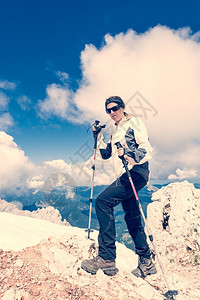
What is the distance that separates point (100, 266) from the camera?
15.7 ft

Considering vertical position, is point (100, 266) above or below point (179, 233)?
below

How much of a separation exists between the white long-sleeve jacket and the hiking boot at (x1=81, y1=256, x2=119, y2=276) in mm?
2399

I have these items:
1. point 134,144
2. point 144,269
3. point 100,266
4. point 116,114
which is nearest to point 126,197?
point 134,144

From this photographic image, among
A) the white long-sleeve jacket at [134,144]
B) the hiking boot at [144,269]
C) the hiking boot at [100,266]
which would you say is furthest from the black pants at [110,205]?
the hiking boot at [144,269]

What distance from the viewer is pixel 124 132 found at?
5.23 meters

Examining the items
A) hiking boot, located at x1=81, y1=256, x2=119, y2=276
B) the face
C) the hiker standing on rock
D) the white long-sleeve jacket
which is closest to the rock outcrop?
the hiker standing on rock

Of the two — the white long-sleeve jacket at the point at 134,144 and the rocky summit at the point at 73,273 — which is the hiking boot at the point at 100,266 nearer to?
the rocky summit at the point at 73,273

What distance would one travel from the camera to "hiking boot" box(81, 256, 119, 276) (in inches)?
187

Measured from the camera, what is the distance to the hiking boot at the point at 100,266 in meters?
4.76

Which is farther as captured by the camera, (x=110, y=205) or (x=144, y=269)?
(x=144, y=269)

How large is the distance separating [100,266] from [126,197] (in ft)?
6.47

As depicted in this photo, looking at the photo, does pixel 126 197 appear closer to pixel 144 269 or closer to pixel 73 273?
pixel 144 269

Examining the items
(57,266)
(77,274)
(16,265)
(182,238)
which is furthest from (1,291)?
(182,238)

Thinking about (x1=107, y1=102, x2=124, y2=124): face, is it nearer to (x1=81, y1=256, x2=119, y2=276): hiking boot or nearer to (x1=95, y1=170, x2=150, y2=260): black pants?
(x1=95, y1=170, x2=150, y2=260): black pants
